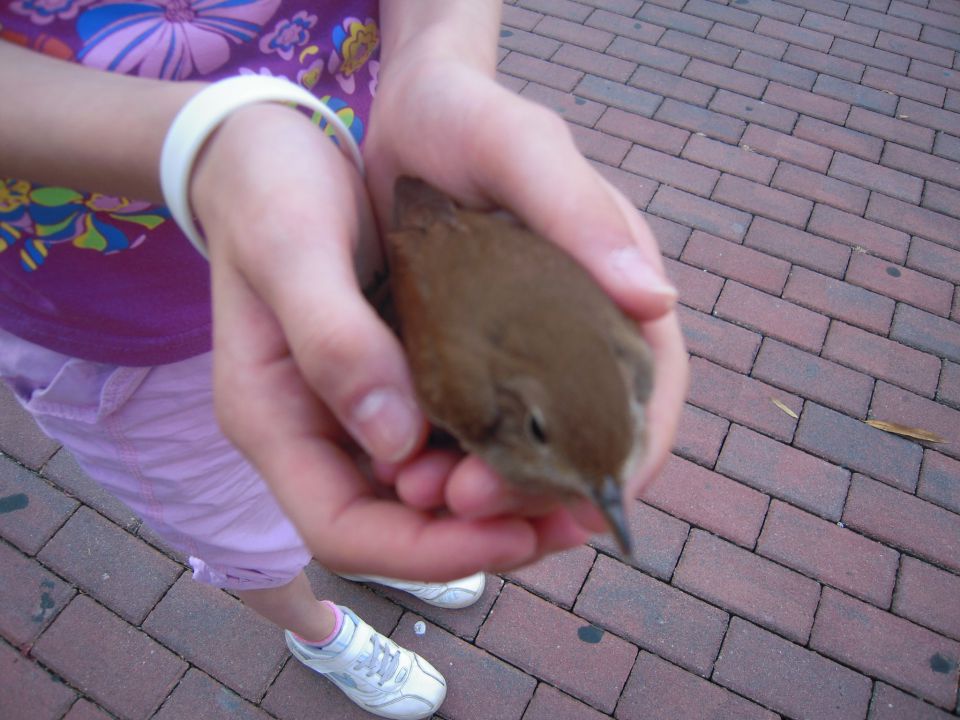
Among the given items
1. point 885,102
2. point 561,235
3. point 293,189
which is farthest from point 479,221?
point 885,102

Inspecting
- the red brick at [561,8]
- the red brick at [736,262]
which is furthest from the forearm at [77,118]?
the red brick at [561,8]

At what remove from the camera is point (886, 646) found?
381 centimetres

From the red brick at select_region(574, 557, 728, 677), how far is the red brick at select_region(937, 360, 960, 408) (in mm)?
2097

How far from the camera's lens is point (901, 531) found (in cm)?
418

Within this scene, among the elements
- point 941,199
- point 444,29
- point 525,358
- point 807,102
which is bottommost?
point 941,199

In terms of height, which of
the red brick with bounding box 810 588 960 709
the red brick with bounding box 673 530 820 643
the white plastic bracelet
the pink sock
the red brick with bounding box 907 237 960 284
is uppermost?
the white plastic bracelet

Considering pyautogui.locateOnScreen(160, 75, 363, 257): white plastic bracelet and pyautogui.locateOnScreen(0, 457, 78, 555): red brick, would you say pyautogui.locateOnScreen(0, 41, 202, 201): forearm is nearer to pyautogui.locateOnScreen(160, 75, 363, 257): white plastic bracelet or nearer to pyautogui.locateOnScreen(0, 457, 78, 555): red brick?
pyautogui.locateOnScreen(160, 75, 363, 257): white plastic bracelet

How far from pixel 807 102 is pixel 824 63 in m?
0.73

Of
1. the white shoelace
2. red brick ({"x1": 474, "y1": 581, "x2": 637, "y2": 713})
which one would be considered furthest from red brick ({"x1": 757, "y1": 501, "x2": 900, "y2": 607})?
the white shoelace

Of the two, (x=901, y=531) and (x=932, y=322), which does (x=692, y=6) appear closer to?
(x=932, y=322)

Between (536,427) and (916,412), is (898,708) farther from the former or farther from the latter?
(536,427)

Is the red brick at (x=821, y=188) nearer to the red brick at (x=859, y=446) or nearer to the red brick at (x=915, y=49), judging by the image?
the red brick at (x=859, y=446)

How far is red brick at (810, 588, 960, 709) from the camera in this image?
3713 mm

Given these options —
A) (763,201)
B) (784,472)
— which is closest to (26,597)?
(784,472)
